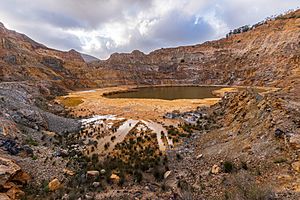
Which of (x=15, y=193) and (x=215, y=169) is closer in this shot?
(x=15, y=193)

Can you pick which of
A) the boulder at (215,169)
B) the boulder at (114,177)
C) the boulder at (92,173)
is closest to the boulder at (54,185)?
the boulder at (92,173)

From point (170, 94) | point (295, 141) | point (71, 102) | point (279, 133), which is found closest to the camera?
point (295, 141)

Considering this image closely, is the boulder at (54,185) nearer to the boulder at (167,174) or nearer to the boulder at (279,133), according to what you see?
the boulder at (167,174)

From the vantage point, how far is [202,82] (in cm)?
9175

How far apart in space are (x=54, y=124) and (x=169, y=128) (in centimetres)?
1113

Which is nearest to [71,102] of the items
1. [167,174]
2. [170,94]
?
[170,94]

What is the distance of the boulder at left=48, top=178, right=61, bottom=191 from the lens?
1271 centimetres

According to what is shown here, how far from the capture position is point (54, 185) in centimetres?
1286

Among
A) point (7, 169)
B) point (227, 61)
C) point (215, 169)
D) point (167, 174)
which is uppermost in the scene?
point (227, 61)

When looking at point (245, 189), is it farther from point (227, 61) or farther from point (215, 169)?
point (227, 61)

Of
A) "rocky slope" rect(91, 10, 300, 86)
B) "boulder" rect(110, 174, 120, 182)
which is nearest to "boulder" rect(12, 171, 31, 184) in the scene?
"boulder" rect(110, 174, 120, 182)

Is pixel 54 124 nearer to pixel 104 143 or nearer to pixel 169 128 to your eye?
pixel 104 143

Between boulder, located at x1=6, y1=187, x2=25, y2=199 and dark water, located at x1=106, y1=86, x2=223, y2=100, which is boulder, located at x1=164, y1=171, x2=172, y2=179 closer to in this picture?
boulder, located at x1=6, y1=187, x2=25, y2=199

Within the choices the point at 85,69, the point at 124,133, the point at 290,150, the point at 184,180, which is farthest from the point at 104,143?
the point at 85,69
